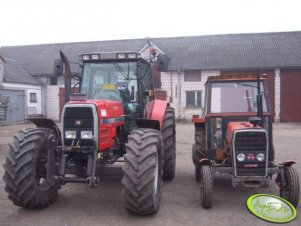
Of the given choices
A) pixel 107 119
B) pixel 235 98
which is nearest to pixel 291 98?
pixel 235 98

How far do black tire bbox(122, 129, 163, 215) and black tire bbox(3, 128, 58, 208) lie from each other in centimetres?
113

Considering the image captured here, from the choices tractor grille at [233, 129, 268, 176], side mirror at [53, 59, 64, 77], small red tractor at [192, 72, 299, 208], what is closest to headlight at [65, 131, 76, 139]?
side mirror at [53, 59, 64, 77]

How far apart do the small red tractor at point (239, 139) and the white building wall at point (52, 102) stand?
2260cm

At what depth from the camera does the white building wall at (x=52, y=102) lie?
28.5 meters

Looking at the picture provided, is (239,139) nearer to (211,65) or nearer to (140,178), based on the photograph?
(140,178)

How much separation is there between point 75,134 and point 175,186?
96.5 inches

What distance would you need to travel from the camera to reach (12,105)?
2450 cm

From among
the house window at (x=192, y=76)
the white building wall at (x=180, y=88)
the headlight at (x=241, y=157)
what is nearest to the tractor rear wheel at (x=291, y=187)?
the headlight at (x=241, y=157)

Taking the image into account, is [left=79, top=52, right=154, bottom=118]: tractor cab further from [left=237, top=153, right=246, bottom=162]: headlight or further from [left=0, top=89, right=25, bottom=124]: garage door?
[left=0, top=89, right=25, bottom=124]: garage door

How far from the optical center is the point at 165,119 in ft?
23.7

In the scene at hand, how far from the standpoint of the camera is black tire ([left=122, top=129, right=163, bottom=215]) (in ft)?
15.7

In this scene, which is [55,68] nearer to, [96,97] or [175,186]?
[96,97]

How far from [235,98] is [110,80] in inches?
87.1

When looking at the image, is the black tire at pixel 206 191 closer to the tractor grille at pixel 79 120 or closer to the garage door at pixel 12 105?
the tractor grille at pixel 79 120
